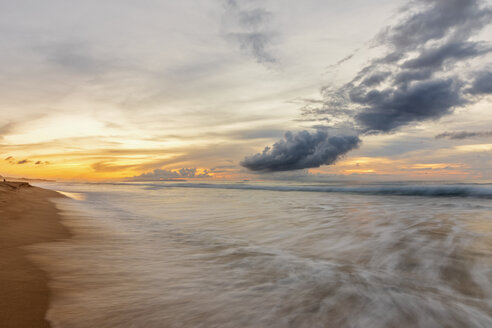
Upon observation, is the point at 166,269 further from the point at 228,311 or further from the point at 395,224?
the point at 395,224

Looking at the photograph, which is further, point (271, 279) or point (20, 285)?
point (271, 279)

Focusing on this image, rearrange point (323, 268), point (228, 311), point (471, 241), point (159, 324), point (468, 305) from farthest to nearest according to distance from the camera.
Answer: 1. point (471, 241)
2. point (323, 268)
3. point (468, 305)
4. point (228, 311)
5. point (159, 324)

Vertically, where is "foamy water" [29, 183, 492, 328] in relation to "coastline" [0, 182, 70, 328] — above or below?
below

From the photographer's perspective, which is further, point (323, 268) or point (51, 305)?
point (323, 268)

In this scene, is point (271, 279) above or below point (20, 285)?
below

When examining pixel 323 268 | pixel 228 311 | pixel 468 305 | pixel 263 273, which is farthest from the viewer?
pixel 323 268

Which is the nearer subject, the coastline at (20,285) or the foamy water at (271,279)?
the coastline at (20,285)

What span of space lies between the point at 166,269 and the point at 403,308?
105 inches

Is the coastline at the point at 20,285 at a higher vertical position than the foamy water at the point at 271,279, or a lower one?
higher

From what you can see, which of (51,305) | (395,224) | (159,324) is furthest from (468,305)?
(395,224)

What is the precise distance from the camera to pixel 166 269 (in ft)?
11.1

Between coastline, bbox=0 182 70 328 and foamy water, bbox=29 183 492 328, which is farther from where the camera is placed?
foamy water, bbox=29 183 492 328

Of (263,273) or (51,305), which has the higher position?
(51,305)

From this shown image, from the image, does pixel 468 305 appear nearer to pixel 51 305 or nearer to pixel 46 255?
pixel 51 305
